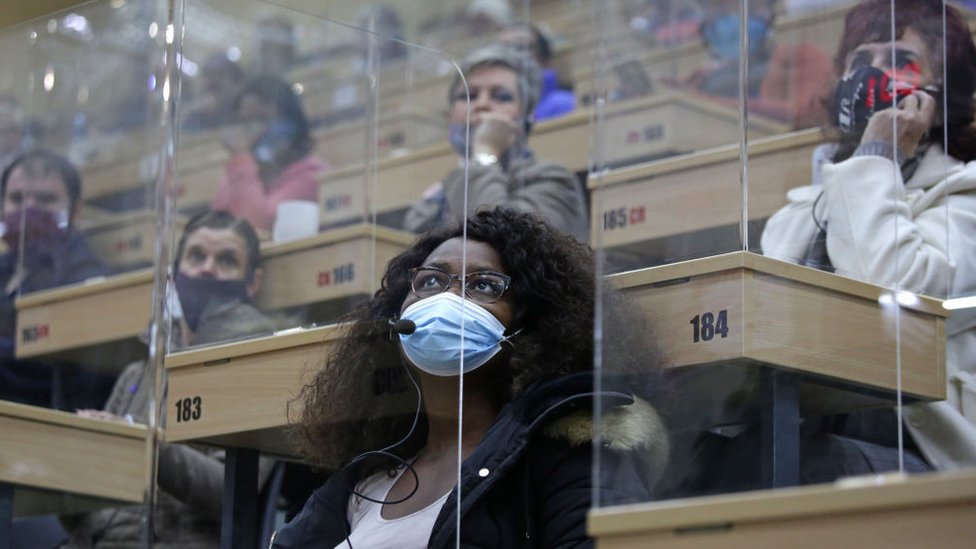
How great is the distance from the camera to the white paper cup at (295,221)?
4.31 metres

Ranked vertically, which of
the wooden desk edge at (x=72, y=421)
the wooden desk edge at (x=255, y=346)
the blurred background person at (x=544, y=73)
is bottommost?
the wooden desk edge at (x=72, y=421)

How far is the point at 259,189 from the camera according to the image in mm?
4562

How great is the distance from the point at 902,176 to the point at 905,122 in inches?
4.2

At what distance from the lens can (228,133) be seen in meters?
5.11

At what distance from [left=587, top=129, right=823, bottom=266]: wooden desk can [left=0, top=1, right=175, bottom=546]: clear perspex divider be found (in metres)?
1.06

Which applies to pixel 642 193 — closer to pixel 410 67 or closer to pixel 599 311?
pixel 599 311

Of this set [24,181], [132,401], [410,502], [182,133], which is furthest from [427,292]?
[24,181]

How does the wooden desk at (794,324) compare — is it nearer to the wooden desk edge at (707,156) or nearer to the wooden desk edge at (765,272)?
the wooden desk edge at (765,272)

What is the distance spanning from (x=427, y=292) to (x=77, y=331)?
2.24 m

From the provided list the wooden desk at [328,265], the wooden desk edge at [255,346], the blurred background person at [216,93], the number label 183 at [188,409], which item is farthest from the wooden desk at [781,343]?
the blurred background person at [216,93]

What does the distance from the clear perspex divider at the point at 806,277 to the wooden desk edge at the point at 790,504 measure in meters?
0.16

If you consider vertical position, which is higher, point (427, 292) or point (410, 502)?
point (427, 292)

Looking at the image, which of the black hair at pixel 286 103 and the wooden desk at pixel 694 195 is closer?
the wooden desk at pixel 694 195

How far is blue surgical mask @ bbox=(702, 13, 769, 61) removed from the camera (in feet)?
10.5
